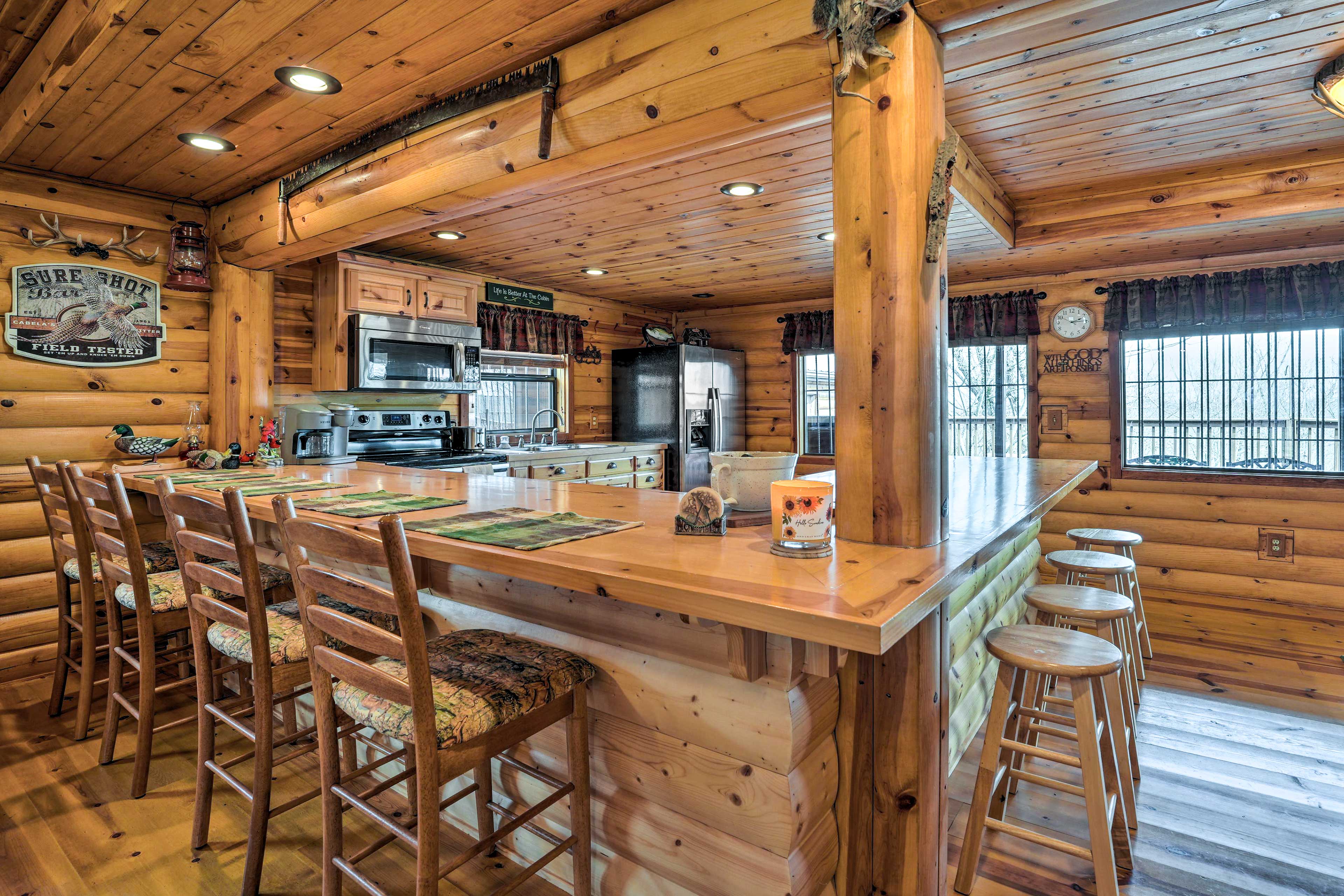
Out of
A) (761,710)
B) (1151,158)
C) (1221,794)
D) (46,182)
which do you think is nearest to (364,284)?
(46,182)

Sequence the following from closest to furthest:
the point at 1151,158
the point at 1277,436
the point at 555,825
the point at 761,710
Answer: the point at 761,710
the point at 555,825
the point at 1151,158
the point at 1277,436

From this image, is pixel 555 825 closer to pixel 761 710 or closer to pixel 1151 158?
pixel 761 710

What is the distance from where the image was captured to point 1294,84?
2.22 meters

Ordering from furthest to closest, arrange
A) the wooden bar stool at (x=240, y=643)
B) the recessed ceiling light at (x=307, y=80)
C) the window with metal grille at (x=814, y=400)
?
the window with metal grille at (x=814, y=400) < the recessed ceiling light at (x=307, y=80) < the wooden bar stool at (x=240, y=643)

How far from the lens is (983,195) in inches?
119

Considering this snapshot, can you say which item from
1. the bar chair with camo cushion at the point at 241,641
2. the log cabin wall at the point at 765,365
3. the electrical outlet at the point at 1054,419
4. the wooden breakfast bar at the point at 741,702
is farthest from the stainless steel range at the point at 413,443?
the electrical outlet at the point at 1054,419

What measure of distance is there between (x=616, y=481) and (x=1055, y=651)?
3.75m

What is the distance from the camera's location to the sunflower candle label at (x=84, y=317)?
3.01 meters

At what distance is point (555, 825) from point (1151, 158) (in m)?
3.47

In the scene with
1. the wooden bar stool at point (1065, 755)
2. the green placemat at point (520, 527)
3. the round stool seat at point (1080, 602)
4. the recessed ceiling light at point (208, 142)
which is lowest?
the wooden bar stool at point (1065, 755)

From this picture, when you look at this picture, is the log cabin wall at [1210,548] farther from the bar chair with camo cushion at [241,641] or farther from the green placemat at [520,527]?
the bar chair with camo cushion at [241,641]

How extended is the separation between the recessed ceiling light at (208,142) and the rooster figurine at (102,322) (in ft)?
3.39

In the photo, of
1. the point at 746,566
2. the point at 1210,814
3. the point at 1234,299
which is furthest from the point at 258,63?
the point at 1234,299

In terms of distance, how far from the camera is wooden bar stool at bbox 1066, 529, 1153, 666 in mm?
3141
